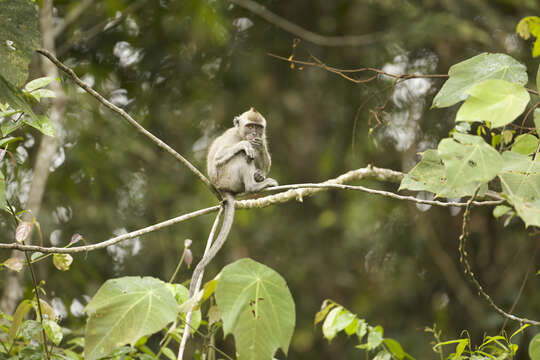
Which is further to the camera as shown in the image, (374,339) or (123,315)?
(374,339)

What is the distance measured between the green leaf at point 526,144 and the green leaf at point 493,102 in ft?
2.28

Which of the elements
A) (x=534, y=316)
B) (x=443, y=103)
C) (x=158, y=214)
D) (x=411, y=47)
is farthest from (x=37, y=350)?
(x=411, y=47)

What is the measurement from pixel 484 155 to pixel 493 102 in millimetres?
252

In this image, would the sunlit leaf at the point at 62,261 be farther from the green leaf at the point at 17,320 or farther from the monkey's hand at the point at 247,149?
the monkey's hand at the point at 247,149

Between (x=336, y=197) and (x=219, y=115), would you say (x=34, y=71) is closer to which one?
(x=219, y=115)

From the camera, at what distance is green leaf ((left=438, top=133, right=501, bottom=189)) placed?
1.93 metres

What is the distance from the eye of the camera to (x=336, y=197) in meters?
10.2

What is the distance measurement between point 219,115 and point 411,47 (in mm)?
3367

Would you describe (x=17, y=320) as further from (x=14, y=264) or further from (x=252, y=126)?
(x=252, y=126)

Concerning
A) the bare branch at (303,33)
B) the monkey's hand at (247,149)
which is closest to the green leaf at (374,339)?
the monkey's hand at (247,149)

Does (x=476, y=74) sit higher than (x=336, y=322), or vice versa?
(x=476, y=74)

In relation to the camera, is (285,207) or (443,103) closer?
(443,103)

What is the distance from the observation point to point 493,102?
2113 mm

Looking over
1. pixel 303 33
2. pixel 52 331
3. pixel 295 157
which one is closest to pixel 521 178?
pixel 52 331
